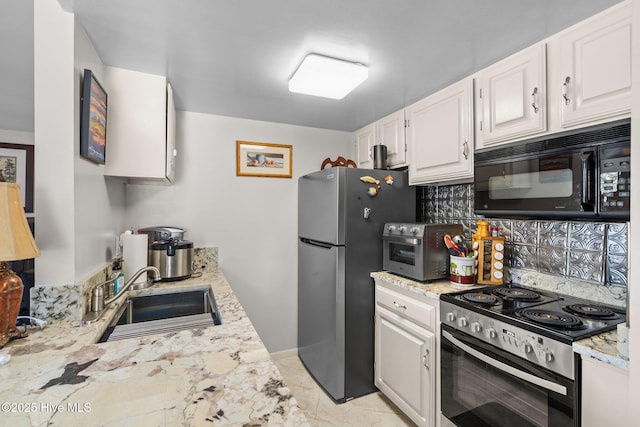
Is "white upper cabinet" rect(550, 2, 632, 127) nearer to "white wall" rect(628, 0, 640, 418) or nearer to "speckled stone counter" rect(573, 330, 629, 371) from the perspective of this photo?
"white wall" rect(628, 0, 640, 418)

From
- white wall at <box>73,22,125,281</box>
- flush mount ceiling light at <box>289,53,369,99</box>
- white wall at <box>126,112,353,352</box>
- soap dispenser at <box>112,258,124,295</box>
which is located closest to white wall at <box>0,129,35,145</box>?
white wall at <box>126,112,353,352</box>

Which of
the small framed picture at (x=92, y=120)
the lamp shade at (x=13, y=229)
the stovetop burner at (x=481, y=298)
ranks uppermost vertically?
the small framed picture at (x=92, y=120)

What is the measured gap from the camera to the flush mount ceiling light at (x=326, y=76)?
157 cm

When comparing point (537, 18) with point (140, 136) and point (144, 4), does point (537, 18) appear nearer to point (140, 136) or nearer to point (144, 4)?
point (144, 4)

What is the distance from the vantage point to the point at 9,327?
1.08 meters

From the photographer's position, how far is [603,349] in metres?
1.01

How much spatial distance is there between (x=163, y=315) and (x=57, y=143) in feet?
3.43

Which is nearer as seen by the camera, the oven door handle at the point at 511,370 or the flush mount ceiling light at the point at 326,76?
the oven door handle at the point at 511,370

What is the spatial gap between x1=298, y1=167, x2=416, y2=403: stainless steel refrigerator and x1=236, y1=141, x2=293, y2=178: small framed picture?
1.76ft

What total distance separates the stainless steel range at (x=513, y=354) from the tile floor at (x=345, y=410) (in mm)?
509

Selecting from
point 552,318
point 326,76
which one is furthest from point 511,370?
point 326,76

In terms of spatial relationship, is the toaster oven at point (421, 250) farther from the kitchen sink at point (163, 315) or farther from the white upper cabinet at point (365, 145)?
the kitchen sink at point (163, 315)

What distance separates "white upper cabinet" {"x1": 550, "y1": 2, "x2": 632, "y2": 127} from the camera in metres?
1.15

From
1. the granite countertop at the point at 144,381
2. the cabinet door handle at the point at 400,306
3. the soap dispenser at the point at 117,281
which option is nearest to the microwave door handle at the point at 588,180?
the cabinet door handle at the point at 400,306
